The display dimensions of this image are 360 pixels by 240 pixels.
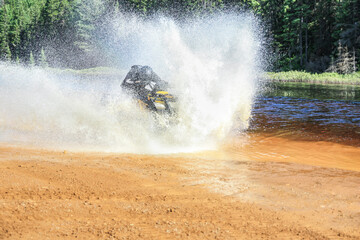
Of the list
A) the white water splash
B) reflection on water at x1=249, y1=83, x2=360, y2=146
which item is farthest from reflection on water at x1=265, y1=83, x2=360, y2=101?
the white water splash

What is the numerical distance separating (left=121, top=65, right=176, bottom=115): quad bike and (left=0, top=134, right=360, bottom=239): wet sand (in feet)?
7.56

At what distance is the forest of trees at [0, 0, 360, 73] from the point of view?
4838 cm

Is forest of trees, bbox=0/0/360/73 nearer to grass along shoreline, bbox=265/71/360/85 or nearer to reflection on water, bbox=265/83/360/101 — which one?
grass along shoreline, bbox=265/71/360/85

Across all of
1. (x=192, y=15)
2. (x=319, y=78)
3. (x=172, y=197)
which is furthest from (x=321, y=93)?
(x=192, y=15)

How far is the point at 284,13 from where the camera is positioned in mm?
57469

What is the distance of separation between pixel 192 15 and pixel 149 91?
62.9 metres

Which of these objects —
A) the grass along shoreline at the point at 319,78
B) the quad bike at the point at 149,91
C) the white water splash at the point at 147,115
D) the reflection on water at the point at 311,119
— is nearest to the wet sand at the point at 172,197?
the white water splash at the point at 147,115

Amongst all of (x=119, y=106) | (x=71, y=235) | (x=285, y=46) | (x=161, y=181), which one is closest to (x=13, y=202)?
(x=71, y=235)

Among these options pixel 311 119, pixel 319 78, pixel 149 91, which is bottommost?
pixel 311 119

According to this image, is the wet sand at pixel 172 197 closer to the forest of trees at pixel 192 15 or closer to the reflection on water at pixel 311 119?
the reflection on water at pixel 311 119

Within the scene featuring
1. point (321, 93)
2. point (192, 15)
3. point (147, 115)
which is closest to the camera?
point (147, 115)

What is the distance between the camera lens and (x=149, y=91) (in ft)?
35.1

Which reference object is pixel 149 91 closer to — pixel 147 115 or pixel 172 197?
pixel 147 115

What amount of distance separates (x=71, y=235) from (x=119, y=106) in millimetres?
7044
